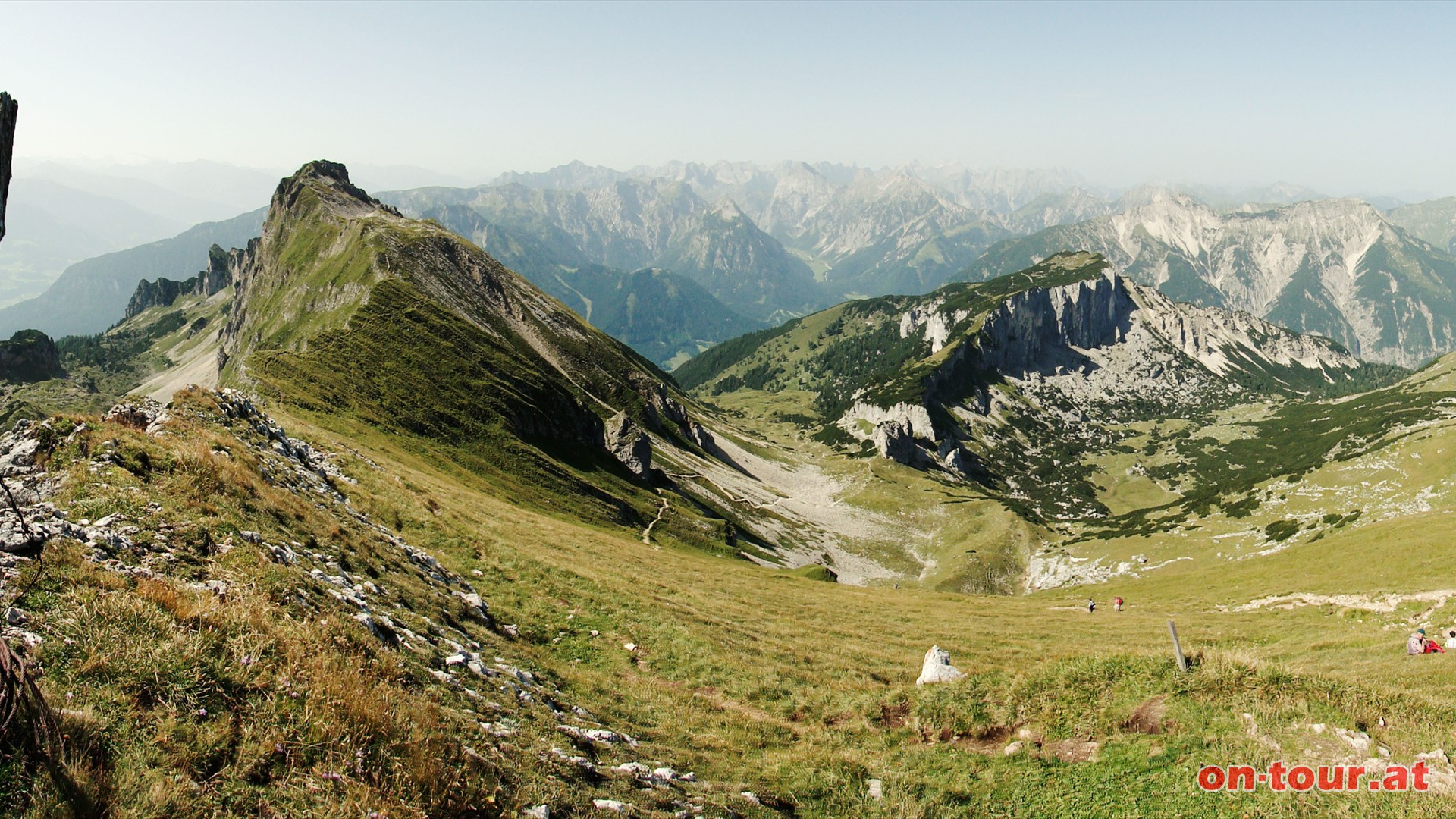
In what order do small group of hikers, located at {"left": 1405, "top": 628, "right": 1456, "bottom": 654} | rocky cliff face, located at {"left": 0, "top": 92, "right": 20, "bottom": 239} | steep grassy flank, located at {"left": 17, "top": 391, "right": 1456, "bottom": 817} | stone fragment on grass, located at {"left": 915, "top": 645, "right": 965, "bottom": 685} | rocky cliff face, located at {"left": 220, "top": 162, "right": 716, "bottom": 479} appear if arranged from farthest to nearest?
1. rocky cliff face, located at {"left": 220, "top": 162, "right": 716, "bottom": 479}
2. rocky cliff face, located at {"left": 0, "top": 92, "right": 20, "bottom": 239}
3. small group of hikers, located at {"left": 1405, "top": 628, "right": 1456, "bottom": 654}
4. stone fragment on grass, located at {"left": 915, "top": 645, "right": 965, "bottom": 685}
5. steep grassy flank, located at {"left": 17, "top": 391, "right": 1456, "bottom": 817}

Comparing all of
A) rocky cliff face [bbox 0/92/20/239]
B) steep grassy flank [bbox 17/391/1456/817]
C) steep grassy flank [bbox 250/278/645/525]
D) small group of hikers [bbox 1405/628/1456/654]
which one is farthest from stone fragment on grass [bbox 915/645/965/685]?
steep grassy flank [bbox 250/278/645/525]

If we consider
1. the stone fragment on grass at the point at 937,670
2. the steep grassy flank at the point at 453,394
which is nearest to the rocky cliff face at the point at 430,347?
the steep grassy flank at the point at 453,394

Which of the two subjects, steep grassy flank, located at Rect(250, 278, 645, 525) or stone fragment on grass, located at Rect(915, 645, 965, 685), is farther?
steep grassy flank, located at Rect(250, 278, 645, 525)

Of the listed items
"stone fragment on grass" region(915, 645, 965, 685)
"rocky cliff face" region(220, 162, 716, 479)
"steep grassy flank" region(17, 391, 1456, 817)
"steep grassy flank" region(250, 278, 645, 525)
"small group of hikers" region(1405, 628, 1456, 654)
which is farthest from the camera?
"rocky cliff face" region(220, 162, 716, 479)

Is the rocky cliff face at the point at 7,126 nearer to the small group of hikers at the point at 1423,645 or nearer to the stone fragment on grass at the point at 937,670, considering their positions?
the stone fragment on grass at the point at 937,670

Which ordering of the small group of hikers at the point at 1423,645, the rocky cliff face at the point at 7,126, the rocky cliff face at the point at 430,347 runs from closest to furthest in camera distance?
the small group of hikers at the point at 1423,645 → the rocky cliff face at the point at 7,126 → the rocky cliff face at the point at 430,347

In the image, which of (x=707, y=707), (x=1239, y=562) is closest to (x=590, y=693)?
(x=707, y=707)

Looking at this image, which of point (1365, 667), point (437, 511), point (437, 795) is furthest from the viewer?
point (437, 511)

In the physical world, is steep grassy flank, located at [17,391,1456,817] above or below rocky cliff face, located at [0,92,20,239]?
below

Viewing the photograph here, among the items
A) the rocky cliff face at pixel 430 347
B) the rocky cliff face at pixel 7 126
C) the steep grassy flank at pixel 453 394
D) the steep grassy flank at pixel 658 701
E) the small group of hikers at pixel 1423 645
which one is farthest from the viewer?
the rocky cliff face at pixel 430 347

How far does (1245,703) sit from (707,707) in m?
14.9

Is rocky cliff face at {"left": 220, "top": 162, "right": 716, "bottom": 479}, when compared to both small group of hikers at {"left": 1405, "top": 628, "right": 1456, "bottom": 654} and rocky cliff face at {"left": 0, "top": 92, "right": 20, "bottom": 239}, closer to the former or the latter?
rocky cliff face at {"left": 0, "top": 92, "right": 20, "bottom": 239}

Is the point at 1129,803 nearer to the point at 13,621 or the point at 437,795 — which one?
the point at 437,795

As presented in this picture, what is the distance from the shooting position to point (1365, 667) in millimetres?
25047
